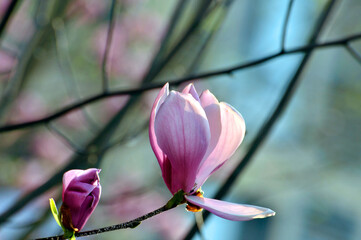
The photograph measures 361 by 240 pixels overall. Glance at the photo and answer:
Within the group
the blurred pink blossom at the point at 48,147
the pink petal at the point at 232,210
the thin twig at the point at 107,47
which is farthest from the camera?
the blurred pink blossom at the point at 48,147

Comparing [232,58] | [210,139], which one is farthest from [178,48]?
[232,58]

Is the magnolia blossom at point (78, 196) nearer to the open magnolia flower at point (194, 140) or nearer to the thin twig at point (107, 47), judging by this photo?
the open magnolia flower at point (194, 140)

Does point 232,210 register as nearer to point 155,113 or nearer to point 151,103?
point 155,113

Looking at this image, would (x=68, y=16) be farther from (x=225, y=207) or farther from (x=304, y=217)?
(x=304, y=217)

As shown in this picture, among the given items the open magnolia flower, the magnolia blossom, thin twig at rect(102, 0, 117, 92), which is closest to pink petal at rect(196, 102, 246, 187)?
the open magnolia flower

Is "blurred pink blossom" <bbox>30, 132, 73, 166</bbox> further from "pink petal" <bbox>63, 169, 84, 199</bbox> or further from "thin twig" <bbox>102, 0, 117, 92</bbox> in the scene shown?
"pink petal" <bbox>63, 169, 84, 199</bbox>

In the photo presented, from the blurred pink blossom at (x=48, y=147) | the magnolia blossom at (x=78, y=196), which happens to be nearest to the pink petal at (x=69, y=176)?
the magnolia blossom at (x=78, y=196)
